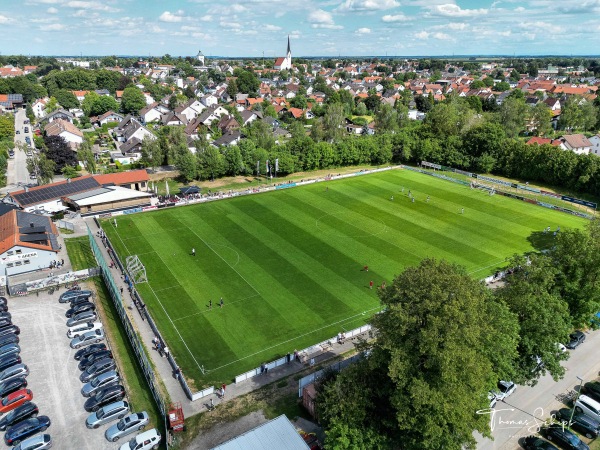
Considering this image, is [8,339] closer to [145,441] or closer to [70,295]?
[70,295]

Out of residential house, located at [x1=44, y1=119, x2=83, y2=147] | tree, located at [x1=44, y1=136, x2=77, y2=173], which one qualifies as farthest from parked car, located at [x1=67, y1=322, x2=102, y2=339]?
residential house, located at [x1=44, y1=119, x2=83, y2=147]

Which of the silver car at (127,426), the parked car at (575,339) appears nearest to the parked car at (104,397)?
the silver car at (127,426)

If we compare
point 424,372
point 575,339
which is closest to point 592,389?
point 575,339

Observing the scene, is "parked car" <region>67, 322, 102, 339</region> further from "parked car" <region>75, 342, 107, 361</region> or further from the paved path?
the paved path

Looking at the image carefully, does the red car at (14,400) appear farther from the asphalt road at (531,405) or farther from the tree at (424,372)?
the asphalt road at (531,405)

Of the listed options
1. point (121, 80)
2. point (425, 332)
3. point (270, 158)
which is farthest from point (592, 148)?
point (121, 80)

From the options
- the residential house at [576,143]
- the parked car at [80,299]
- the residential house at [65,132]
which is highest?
the residential house at [65,132]

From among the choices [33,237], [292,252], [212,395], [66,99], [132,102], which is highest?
[66,99]

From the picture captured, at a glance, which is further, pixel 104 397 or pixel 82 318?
pixel 82 318
